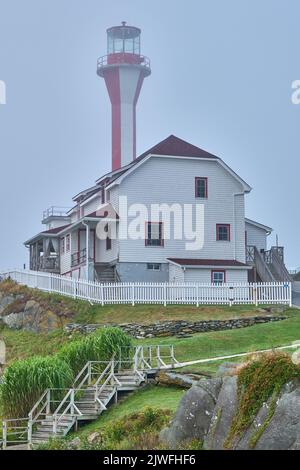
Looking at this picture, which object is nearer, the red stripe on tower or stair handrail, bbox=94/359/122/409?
stair handrail, bbox=94/359/122/409

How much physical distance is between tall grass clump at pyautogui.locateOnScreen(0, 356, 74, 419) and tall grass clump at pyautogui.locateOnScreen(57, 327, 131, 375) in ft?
9.04

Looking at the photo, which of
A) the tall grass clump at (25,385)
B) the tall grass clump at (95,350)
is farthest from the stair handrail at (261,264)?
the tall grass clump at (25,385)

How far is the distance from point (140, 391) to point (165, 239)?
2227 cm

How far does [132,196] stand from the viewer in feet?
175

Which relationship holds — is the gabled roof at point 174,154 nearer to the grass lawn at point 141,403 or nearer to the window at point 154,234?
the window at point 154,234

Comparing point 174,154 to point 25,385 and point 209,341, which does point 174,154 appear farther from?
point 25,385

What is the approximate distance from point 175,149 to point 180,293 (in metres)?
9.23

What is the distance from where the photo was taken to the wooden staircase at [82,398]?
29.1m

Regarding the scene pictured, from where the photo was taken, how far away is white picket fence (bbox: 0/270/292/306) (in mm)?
48375

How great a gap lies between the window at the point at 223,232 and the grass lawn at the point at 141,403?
23.3 m

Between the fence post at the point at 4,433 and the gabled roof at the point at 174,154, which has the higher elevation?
the gabled roof at the point at 174,154

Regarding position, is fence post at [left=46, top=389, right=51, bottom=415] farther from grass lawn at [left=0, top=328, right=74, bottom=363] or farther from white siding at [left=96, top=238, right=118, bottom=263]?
white siding at [left=96, top=238, right=118, bottom=263]

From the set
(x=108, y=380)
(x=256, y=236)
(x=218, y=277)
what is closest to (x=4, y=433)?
(x=108, y=380)

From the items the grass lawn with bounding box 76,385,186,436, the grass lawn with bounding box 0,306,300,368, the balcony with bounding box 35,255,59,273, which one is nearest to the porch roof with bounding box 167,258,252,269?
the grass lawn with bounding box 0,306,300,368
